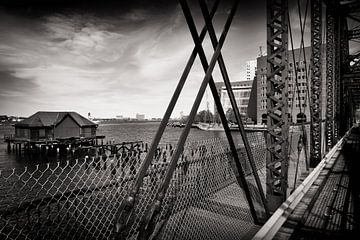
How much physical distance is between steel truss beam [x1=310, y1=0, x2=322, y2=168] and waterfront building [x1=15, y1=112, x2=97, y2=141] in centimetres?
5011

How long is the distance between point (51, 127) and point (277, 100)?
52919mm

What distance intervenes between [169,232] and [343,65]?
19221 millimetres

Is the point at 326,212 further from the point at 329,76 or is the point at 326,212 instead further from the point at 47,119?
the point at 47,119

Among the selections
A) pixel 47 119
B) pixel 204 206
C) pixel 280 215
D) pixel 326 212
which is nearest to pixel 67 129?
pixel 47 119

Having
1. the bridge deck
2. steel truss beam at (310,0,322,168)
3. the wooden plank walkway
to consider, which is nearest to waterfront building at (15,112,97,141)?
steel truss beam at (310,0,322,168)

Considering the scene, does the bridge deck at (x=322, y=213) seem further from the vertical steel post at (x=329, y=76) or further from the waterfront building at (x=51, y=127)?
the waterfront building at (x=51, y=127)

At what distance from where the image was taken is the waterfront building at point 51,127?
4750 cm

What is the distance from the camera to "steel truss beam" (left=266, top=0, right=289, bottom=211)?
446 cm

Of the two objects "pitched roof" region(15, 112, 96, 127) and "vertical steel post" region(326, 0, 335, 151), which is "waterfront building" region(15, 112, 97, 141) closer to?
"pitched roof" region(15, 112, 96, 127)

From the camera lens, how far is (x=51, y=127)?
48.1m

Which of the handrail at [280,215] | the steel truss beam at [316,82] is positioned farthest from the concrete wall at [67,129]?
the handrail at [280,215]

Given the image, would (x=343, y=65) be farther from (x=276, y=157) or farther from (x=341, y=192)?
(x=276, y=157)

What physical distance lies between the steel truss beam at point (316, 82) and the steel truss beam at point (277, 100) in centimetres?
593

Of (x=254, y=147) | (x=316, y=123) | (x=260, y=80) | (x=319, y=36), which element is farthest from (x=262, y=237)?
(x=260, y=80)
